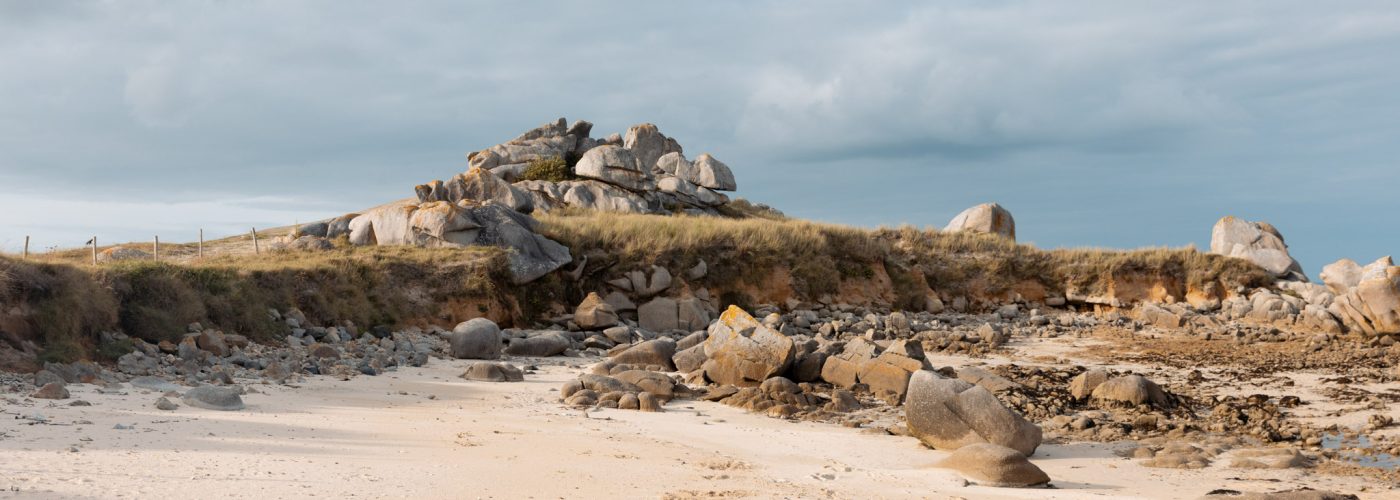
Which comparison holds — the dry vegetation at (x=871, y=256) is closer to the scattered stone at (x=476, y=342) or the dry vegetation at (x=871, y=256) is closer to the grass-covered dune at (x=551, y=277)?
the grass-covered dune at (x=551, y=277)

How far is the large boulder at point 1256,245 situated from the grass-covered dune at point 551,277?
1.45 m

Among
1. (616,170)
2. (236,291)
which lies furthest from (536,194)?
(236,291)

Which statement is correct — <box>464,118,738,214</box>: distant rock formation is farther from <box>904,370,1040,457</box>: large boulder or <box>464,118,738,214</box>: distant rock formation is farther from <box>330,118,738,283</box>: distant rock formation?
<box>904,370,1040,457</box>: large boulder

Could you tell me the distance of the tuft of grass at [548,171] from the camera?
38031mm

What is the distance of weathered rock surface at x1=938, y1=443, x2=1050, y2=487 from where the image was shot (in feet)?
27.7

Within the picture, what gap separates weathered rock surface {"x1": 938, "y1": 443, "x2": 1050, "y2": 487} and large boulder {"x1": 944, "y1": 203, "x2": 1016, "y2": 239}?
25.4m

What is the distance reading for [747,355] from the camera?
13.9 metres

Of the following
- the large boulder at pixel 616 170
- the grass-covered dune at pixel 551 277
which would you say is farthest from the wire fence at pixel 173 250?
the large boulder at pixel 616 170

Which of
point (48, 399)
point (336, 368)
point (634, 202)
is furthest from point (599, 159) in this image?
point (48, 399)

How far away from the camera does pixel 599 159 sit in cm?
3719

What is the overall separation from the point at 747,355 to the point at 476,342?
5391mm

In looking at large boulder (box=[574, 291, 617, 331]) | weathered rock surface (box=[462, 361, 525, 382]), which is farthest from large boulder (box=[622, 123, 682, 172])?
weathered rock surface (box=[462, 361, 525, 382])

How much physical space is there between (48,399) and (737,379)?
766cm

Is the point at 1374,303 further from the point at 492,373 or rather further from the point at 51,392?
the point at 51,392
